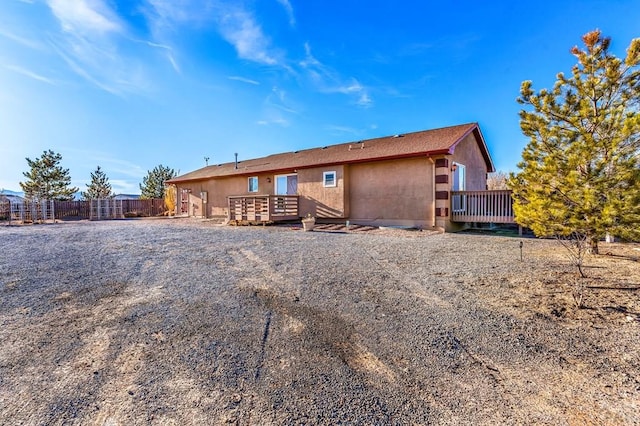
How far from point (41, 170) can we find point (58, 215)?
12758 mm

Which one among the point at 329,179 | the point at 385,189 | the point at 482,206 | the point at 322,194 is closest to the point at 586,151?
the point at 482,206

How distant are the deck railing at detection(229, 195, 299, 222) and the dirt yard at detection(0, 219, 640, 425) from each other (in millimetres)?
8518

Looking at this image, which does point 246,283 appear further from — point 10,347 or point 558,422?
point 558,422

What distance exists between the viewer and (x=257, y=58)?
12367 mm

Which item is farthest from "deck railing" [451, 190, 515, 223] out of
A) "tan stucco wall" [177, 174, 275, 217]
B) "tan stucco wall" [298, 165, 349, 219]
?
"tan stucco wall" [177, 174, 275, 217]

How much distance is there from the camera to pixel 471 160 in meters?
13.7

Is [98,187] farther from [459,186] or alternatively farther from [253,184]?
[459,186]

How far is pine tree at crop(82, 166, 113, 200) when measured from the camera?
37812 millimetres

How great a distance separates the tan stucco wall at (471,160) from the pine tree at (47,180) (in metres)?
38.4

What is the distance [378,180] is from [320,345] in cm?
1037

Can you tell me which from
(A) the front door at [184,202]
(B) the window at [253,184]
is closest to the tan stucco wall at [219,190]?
(B) the window at [253,184]

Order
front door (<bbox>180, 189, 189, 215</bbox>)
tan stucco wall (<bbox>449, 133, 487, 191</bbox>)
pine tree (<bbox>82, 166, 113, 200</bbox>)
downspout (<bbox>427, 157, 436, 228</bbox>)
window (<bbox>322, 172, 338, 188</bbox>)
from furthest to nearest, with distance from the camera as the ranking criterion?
pine tree (<bbox>82, 166, 113, 200</bbox>) → front door (<bbox>180, 189, 189, 215</bbox>) → window (<bbox>322, 172, 338, 188</bbox>) → tan stucco wall (<bbox>449, 133, 487, 191</bbox>) → downspout (<bbox>427, 157, 436, 228</bbox>)

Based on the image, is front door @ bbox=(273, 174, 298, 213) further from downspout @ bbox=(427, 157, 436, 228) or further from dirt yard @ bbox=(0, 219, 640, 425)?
dirt yard @ bbox=(0, 219, 640, 425)

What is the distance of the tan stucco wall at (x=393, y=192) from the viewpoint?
11312 millimetres
